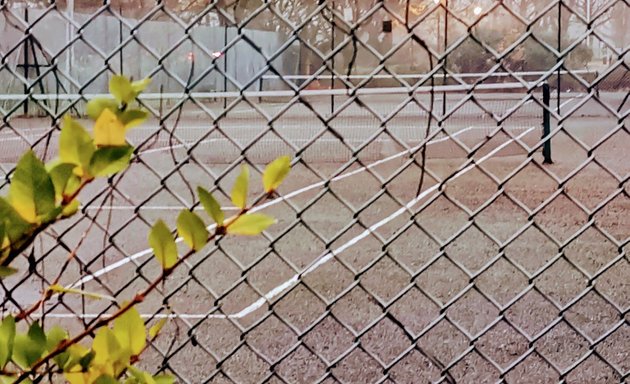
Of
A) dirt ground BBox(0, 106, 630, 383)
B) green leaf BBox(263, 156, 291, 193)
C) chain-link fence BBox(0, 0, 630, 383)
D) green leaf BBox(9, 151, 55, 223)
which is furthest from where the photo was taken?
dirt ground BBox(0, 106, 630, 383)

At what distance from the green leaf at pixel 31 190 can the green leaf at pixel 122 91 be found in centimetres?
17

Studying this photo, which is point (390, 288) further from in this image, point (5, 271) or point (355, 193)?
point (5, 271)

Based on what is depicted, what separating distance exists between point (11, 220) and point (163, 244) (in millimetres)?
192

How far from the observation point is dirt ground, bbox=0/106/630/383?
2.11 metres

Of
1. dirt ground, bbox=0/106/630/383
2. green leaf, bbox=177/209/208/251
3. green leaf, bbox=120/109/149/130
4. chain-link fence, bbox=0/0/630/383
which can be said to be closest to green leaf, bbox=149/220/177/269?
green leaf, bbox=177/209/208/251

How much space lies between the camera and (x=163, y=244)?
107 centimetres

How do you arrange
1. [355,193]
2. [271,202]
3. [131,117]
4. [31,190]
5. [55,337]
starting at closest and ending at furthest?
[31,190]
[131,117]
[55,337]
[271,202]
[355,193]

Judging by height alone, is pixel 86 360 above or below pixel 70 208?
below

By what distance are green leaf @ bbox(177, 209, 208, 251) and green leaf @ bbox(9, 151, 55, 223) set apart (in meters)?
0.16

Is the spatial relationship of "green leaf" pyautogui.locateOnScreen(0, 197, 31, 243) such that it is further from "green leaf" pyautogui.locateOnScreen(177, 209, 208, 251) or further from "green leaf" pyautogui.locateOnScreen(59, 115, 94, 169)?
"green leaf" pyautogui.locateOnScreen(177, 209, 208, 251)

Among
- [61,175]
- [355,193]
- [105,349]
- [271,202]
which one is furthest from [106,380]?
[355,193]

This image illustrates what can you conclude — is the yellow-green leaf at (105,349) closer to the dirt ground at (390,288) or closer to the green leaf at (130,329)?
the green leaf at (130,329)

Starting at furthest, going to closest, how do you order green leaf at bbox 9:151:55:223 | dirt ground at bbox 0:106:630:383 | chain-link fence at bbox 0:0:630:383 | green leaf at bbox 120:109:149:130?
dirt ground at bbox 0:106:630:383
chain-link fence at bbox 0:0:630:383
green leaf at bbox 120:109:149:130
green leaf at bbox 9:151:55:223

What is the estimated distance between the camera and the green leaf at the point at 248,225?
1.08m
